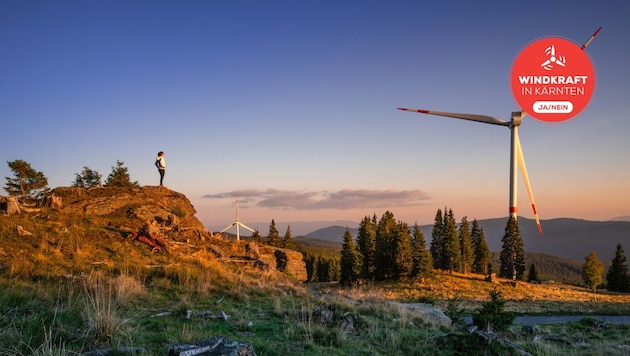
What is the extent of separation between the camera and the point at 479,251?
92.9 m

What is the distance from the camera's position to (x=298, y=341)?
22.9 feet

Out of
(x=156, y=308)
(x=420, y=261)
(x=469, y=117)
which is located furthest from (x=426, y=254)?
(x=156, y=308)

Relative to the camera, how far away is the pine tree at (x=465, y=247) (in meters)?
91.8

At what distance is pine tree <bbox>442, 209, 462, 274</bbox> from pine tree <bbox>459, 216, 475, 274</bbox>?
161 inches

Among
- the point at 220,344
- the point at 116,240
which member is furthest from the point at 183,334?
the point at 116,240

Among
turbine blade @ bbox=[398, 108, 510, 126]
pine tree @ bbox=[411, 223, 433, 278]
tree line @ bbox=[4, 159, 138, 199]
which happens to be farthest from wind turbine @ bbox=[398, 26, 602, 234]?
tree line @ bbox=[4, 159, 138, 199]

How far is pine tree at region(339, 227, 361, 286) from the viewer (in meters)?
73.5

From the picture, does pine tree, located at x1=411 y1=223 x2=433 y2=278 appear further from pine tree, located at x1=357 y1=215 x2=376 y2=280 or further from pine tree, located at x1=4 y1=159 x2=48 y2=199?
pine tree, located at x1=4 y1=159 x2=48 y2=199

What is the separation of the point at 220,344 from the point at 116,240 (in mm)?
14194

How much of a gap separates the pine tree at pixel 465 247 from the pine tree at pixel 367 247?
2538 cm

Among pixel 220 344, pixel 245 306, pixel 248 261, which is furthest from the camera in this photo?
pixel 248 261

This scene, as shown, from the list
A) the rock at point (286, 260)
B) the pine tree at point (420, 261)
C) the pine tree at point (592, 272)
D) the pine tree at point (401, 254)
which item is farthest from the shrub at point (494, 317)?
the pine tree at point (592, 272)

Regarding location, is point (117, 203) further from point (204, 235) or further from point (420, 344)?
point (420, 344)

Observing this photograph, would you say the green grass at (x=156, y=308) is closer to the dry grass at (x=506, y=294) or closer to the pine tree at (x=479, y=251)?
the dry grass at (x=506, y=294)
